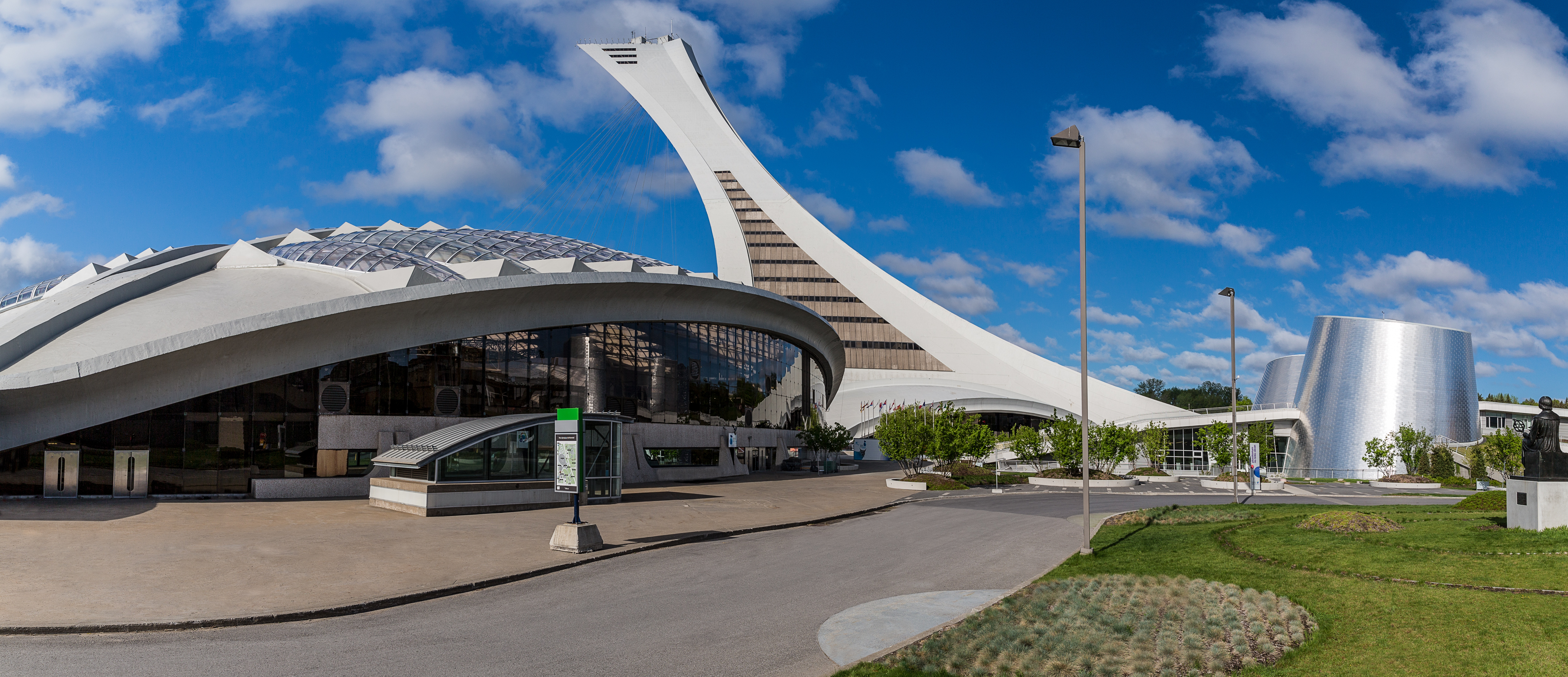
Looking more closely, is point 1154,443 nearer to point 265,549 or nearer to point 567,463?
point 567,463

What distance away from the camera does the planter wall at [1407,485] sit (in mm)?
42438

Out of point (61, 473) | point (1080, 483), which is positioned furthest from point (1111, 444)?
point (61, 473)

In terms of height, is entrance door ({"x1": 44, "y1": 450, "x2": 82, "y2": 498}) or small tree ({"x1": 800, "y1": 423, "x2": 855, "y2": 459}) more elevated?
entrance door ({"x1": 44, "y1": 450, "x2": 82, "y2": 498})

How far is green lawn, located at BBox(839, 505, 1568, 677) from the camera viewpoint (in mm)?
8250

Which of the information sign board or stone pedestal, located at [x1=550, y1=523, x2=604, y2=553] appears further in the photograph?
the information sign board

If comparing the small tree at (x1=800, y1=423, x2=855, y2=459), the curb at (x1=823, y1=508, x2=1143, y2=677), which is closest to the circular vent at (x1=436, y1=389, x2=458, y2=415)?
the curb at (x1=823, y1=508, x2=1143, y2=677)

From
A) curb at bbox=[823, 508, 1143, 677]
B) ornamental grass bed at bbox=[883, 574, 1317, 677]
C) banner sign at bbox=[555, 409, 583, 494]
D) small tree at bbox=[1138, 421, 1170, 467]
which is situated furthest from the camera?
small tree at bbox=[1138, 421, 1170, 467]

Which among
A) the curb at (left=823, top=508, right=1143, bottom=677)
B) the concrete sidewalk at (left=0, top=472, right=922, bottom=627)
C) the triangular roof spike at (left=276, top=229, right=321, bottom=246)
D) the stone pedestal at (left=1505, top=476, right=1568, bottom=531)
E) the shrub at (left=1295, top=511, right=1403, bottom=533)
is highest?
the triangular roof spike at (left=276, top=229, right=321, bottom=246)

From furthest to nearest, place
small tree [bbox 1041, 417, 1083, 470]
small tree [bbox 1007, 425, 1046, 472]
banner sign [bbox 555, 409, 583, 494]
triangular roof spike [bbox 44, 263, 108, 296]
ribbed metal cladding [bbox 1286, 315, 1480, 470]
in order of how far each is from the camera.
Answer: small tree [bbox 1007, 425, 1046, 472]
ribbed metal cladding [bbox 1286, 315, 1480, 470]
small tree [bbox 1041, 417, 1083, 470]
triangular roof spike [bbox 44, 263, 108, 296]
banner sign [bbox 555, 409, 583, 494]

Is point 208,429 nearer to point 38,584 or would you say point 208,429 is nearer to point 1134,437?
point 38,584

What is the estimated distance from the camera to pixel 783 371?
53281 millimetres

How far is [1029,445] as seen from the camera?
205 ft

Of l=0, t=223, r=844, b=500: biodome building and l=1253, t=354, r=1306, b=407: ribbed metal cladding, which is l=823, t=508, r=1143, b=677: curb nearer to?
l=0, t=223, r=844, b=500: biodome building

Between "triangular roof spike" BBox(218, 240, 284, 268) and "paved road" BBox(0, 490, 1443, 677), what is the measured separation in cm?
2659
